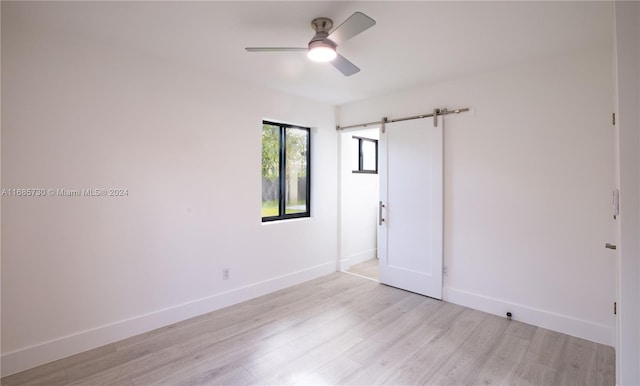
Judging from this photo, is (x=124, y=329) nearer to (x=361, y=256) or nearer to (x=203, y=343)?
(x=203, y=343)

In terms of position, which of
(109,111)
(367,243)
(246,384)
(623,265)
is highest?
(109,111)

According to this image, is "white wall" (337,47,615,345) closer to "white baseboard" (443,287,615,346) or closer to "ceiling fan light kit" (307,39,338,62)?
"white baseboard" (443,287,615,346)

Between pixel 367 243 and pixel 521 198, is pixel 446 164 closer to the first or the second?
pixel 521 198

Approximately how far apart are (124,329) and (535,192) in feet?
12.9

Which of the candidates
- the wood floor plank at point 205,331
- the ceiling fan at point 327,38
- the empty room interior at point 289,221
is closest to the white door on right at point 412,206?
the empty room interior at point 289,221

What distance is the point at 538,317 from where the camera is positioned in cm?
281

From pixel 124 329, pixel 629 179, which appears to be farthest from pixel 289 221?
pixel 629 179

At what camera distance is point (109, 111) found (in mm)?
2508

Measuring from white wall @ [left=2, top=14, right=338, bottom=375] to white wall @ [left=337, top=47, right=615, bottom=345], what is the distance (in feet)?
7.38

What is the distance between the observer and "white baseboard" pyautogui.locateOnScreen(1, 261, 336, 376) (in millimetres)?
2152

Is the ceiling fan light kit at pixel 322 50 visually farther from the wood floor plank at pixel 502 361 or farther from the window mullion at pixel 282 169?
the wood floor plank at pixel 502 361

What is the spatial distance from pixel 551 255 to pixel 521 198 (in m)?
0.57

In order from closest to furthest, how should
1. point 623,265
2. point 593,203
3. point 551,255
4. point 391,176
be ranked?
point 623,265 → point 593,203 → point 551,255 → point 391,176

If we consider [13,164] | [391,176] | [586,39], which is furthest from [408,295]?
[13,164]
